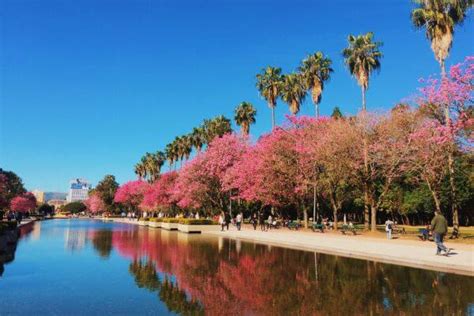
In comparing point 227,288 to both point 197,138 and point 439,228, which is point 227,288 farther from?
point 197,138

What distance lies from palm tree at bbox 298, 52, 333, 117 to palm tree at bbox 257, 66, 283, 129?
7744 millimetres

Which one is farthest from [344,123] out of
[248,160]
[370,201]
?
[248,160]

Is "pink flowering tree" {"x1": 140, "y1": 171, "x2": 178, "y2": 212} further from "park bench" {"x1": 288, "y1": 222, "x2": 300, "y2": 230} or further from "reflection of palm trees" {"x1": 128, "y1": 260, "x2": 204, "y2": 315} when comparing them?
"reflection of palm trees" {"x1": 128, "y1": 260, "x2": 204, "y2": 315}

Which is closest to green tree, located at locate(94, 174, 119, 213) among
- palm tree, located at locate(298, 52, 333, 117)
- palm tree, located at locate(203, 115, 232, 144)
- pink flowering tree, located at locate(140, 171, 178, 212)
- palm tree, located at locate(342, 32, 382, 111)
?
pink flowering tree, located at locate(140, 171, 178, 212)

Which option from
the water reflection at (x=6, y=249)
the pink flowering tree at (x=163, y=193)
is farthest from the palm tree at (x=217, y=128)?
the water reflection at (x=6, y=249)

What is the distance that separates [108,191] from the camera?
13838cm

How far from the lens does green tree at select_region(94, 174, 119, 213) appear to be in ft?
451

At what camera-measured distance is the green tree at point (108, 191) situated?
451 feet

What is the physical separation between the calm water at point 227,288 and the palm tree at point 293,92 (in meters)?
34.4

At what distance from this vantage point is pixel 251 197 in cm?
4869

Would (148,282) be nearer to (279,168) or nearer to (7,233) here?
(7,233)

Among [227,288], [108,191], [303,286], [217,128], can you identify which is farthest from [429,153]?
[108,191]

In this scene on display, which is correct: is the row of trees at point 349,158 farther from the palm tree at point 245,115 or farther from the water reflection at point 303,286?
the water reflection at point 303,286

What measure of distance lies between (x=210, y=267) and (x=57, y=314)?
7.92 metres
